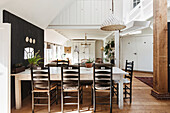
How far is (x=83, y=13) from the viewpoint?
4520mm

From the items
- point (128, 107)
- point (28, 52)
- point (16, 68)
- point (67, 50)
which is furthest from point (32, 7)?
point (67, 50)

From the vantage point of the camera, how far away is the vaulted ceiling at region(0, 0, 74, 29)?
A: 250cm

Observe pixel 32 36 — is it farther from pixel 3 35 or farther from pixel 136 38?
pixel 136 38

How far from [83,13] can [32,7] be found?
2.04m

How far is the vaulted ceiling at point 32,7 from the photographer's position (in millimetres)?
2500

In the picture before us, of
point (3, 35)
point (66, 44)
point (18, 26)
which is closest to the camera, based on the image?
point (3, 35)

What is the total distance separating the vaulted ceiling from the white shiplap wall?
0.27m

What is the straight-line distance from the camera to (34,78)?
2.47 meters

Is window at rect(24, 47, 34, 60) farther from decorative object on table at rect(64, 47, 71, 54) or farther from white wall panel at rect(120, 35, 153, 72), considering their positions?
white wall panel at rect(120, 35, 153, 72)

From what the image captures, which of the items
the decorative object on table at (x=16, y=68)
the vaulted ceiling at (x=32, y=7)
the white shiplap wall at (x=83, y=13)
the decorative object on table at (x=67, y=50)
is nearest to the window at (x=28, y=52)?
the decorative object on table at (x=16, y=68)

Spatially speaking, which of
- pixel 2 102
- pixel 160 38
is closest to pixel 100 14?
pixel 160 38

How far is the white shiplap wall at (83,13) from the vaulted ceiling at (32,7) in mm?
265

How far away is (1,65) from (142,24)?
504 cm

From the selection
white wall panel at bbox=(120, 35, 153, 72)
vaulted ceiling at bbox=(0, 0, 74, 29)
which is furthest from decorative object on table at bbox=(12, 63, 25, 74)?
white wall panel at bbox=(120, 35, 153, 72)
